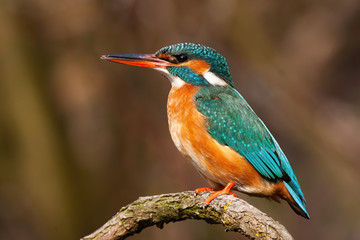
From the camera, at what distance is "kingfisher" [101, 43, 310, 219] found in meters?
3.17

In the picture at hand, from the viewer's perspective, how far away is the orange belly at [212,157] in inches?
124

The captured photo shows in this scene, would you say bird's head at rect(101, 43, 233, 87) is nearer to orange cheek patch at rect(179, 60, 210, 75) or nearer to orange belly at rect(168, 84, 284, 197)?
orange cheek patch at rect(179, 60, 210, 75)

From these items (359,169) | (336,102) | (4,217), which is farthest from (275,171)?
(336,102)

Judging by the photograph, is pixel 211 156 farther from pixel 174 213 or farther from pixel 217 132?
pixel 174 213

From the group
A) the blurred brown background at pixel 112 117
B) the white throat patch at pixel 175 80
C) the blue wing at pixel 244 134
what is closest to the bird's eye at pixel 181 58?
the white throat patch at pixel 175 80

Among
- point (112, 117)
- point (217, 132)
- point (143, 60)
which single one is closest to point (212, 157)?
point (217, 132)

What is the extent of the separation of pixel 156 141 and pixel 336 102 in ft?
8.24

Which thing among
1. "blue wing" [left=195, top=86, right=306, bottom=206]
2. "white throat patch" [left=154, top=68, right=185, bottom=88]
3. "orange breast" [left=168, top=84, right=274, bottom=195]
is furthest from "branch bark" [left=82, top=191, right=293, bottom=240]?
"white throat patch" [left=154, top=68, right=185, bottom=88]

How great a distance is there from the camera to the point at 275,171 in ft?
10.4

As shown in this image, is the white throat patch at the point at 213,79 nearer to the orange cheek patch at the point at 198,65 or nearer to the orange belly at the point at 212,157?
the orange cheek patch at the point at 198,65

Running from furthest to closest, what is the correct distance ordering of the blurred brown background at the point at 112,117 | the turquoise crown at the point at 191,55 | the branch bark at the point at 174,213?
1. the blurred brown background at the point at 112,117
2. the turquoise crown at the point at 191,55
3. the branch bark at the point at 174,213

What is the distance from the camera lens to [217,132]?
3225 mm

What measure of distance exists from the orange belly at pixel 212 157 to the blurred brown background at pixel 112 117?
7.49 ft

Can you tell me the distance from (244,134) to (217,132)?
168 mm
